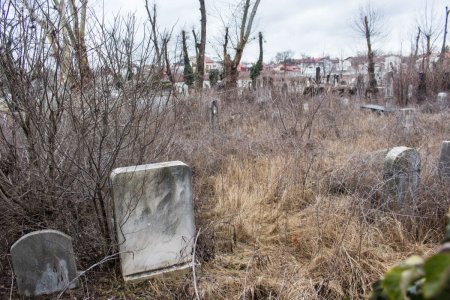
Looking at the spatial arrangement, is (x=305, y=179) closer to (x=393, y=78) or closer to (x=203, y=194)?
(x=203, y=194)

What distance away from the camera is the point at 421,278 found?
587 millimetres

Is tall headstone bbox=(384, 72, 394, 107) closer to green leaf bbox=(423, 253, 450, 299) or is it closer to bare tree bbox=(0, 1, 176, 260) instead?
bare tree bbox=(0, 1, 176, 260)

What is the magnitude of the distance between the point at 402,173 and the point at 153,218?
235 centimetres

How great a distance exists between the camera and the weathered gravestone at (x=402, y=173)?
12.0ft

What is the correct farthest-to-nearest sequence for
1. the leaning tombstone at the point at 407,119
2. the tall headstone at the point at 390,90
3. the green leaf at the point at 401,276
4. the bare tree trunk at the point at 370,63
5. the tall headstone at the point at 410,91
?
the bare tree trunk at the point at 370,63 < the tall headstone at the point at 390,90 < the tall headstone at the point at 410,91 < the leaning tombstone at the point at 407,119 < the green leaf at the point at 401,276

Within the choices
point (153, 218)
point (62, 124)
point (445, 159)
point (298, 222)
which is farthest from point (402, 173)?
point (62, 124)

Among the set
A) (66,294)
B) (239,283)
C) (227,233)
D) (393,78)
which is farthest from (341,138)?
(393,78)

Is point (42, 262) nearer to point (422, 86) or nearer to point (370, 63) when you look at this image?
point (422, 86)

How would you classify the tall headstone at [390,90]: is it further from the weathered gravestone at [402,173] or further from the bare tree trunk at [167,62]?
the bare tree trunk at [167,62]

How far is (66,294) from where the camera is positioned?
2770 mm

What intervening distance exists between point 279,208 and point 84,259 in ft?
6.64

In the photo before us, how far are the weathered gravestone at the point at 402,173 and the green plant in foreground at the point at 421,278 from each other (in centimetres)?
326

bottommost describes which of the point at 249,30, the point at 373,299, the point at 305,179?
the point at 305,179

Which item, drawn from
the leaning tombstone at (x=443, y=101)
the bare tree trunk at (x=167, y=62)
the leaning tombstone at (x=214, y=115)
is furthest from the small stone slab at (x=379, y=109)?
the bare tree trunk at (x=167, y=62)
